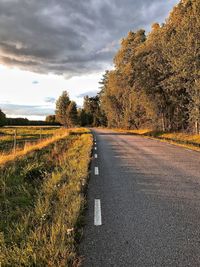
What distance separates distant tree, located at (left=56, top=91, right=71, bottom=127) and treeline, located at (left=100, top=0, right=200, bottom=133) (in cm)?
3133

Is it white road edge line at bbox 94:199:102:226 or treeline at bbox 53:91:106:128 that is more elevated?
treeline at bbox 53:91:106:128

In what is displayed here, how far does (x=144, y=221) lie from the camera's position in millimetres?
4637

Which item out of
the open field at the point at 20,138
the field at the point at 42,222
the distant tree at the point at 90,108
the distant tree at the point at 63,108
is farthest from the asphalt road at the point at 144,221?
the distant tree at the point at 90,108

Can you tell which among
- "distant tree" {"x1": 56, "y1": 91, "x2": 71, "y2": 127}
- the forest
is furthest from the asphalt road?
"distant tree" {"x1": 56, "y1": 91, "x2": 71, "y2": 127}

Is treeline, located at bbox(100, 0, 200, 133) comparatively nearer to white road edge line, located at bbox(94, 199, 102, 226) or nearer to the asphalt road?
the asphalt road

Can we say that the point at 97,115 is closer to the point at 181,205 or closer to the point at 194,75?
the point at 194,75

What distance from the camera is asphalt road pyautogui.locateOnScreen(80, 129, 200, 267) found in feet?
11.4

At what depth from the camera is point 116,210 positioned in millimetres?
5223

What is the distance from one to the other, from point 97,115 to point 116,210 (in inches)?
3769

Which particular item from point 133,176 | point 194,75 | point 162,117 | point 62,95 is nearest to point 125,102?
point 162,117

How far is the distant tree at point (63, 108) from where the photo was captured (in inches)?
3319

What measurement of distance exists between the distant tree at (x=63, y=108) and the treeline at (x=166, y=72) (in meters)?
31.3

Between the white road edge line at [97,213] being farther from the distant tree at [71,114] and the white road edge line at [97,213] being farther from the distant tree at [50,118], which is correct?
the distant tree at [50,118]

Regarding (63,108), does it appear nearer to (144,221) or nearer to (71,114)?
(71,114)
